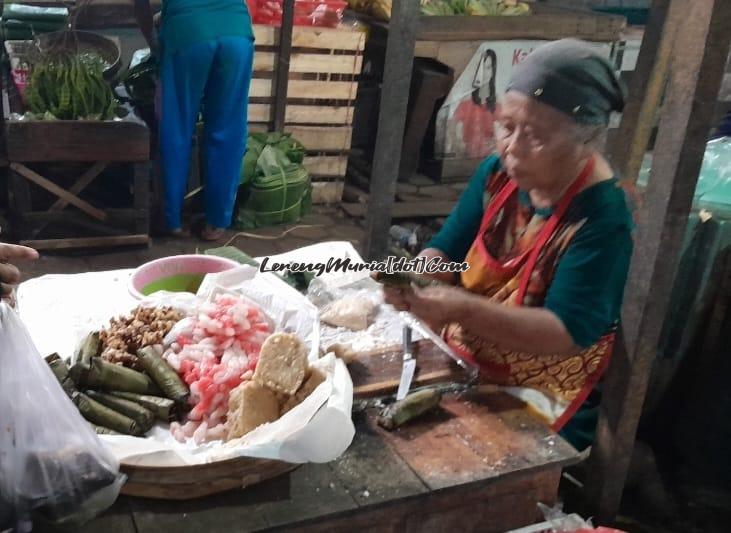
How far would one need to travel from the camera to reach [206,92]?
483cm

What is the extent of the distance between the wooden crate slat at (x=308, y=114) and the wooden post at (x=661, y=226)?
4258 mm

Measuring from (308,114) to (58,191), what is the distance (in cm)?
211

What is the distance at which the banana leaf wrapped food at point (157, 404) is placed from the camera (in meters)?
1.62

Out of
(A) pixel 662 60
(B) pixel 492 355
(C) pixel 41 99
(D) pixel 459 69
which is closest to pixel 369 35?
(D) pixel 459 69

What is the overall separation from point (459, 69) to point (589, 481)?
463cm

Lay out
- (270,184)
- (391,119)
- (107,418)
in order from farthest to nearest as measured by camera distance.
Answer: (270,184) < (391,119) < (107,418)

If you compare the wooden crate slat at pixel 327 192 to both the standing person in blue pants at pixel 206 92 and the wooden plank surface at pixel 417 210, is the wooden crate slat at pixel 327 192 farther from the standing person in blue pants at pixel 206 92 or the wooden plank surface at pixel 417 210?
the standing person in blue pants at pixel 206 92

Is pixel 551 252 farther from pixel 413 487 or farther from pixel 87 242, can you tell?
pixel 87 242

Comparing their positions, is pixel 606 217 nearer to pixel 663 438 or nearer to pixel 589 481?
pixel 589 481

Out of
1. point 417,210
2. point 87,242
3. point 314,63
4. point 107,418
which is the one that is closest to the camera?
point 107,418

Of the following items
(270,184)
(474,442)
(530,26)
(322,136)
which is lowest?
(270,184)

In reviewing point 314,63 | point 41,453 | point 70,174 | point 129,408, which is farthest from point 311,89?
point 41,453

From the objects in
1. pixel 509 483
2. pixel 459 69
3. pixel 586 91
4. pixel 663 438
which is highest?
pixel 586 91

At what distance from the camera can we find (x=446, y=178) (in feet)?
20.9
